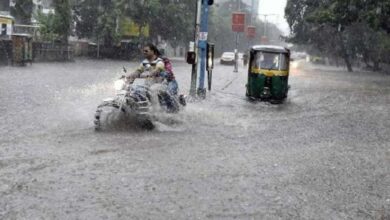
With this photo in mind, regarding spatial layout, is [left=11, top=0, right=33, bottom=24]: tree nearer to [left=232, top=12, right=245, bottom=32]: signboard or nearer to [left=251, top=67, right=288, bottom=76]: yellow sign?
[left=232, top=12, right=245, bottom=32]: signboard

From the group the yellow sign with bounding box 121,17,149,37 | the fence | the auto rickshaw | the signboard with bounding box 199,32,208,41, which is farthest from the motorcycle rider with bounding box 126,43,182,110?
the yellow sign with bounding box 121,17,149,37

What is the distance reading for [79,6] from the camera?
59.8m

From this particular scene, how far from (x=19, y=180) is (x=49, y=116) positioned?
662cm

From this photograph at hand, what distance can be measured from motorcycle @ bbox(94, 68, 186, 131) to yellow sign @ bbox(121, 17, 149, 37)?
157 ft

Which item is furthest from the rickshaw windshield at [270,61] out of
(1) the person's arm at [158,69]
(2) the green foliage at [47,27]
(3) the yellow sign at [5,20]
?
(2) the green foliage at [47,27]

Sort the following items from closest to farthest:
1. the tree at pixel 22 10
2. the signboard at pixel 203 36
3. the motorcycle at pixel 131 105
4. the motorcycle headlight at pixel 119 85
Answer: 1. the motorcycle at pixel 131 105
2. the motorcycle headlight at pixel 119 85
3. the signboard at pixel 203 36
4. the tree at pixel 22 10

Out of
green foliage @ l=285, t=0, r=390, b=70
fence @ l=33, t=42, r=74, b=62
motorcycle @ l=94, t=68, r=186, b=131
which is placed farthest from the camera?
green foliage @ l=285, t=0, r=390, b=70

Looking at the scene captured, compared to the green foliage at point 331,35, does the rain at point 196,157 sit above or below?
below

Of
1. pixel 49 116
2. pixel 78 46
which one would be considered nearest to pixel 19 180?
pixel 49 116

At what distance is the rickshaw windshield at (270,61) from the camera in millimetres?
21094

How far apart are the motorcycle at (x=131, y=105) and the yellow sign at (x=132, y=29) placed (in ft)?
157

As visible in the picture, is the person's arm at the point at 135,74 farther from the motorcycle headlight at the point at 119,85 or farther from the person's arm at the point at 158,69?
the motorcycle headlight at the point at 119,85

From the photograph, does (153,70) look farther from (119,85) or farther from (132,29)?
(132,29)

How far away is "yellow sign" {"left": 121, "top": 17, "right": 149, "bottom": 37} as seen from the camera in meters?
60.4
